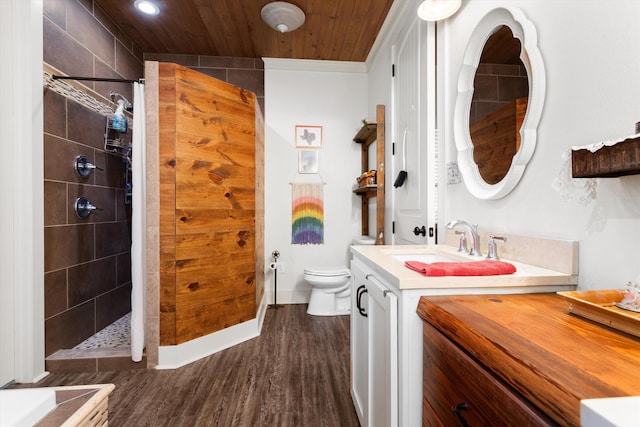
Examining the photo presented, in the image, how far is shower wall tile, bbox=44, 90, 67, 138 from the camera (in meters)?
1.85

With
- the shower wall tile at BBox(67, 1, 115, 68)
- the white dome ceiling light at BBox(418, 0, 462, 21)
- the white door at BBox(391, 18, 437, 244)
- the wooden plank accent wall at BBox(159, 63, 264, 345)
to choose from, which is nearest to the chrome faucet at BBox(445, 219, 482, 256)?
the white door at BBox(391, 18, 437, 244)

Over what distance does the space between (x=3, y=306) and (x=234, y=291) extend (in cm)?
130

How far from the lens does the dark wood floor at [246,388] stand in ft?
4.88

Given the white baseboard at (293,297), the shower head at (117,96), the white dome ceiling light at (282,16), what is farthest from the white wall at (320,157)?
the shower head at (117,96)

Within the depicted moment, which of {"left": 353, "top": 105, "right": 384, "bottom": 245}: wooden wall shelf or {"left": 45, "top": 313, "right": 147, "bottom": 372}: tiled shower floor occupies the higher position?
{"left": 353, "top": 105, "right": 384, "bottom": 245}: wooden wall shelf

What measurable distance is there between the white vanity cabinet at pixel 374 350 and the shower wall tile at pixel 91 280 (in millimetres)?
2001

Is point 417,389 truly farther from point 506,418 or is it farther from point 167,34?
point 167,34

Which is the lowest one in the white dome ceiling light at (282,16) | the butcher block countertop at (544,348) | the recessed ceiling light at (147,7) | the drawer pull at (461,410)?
the drawer pull at (461,410)

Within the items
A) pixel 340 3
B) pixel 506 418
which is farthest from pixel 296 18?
pixel 506 418

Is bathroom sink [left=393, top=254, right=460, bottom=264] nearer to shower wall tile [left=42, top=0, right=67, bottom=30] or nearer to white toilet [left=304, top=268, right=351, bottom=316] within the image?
white toilet [left=304, top=268, right=351, bottom=316]

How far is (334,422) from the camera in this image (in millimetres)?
1454

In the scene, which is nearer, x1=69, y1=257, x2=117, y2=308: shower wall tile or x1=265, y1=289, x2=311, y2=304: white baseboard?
x1=69, y1=257, x2=117, y2=308: shower wall tile

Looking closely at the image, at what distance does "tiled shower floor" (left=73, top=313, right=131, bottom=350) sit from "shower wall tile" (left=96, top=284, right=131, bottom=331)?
0.05 m

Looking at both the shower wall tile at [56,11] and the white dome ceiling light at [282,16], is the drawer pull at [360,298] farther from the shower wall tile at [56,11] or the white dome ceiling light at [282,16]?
the shower wall tile at [56,11]
